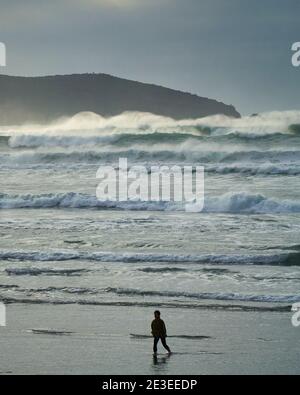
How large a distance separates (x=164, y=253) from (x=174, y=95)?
46320mm

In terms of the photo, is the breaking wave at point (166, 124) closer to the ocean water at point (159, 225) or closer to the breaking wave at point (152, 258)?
the ocean water at point (159, 225)

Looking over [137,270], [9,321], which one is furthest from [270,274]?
[9,321]

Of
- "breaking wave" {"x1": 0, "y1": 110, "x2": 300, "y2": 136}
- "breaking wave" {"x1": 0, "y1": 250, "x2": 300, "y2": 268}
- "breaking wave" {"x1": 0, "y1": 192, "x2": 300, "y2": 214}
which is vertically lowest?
"breaking wave" {"x1": 0, "y1": 250, "x2": 300, "y2": 268}

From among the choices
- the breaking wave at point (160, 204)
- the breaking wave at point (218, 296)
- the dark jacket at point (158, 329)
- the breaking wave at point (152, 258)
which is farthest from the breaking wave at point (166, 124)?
the dark jacket at point (158, 329)

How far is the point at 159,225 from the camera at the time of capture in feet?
85.9

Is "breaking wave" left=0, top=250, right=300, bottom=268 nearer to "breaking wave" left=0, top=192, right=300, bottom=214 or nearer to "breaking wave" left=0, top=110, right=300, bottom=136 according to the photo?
"breaking wave" left=0, top=192, right=300, bottom=214

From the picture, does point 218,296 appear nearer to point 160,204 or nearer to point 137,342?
point 137,342

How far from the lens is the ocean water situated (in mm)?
17484

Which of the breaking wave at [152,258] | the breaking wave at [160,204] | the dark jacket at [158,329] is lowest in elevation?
the dark jacket at [158,329]

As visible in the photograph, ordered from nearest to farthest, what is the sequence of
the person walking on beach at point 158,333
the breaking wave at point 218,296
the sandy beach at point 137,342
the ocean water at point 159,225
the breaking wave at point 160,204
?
the sandy beach at point 137,342 < the person walking on beach at point 158,333 < the breaking wave at point 218,296 < the ocean water at point 159,225 < the breaking wave at point 160,204

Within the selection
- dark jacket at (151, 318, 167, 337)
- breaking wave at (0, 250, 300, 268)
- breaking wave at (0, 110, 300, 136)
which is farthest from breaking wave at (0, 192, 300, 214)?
breaking wave at (0, 110, 300, 136)

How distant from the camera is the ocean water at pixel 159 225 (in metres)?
17.5

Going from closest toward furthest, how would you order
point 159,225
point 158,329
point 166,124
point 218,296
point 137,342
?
point 158,329 < point 137,342 < point 218,296 < point 159,225 < point 166,124

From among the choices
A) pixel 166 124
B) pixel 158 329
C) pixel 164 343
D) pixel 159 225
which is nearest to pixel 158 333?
pixel 158 329
